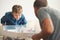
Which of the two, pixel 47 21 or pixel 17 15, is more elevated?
pixel 47 21

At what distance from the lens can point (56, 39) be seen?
4.67ft

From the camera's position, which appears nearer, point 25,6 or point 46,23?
point 46,23

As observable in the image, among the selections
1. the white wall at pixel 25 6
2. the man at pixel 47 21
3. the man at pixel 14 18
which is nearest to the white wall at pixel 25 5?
the white wall at pixel 25 6

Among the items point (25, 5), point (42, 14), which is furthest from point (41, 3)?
point (25, 5)

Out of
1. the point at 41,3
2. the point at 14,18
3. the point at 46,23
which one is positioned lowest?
the point at 14,18

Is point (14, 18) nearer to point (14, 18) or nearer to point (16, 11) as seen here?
point (14, 18)

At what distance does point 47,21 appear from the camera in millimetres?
1331

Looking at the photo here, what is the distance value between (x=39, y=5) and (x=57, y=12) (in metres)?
0.18

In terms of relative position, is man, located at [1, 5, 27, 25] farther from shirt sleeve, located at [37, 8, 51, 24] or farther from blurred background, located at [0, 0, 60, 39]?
shirt sleeve, located at [37, 8, 51, 24]

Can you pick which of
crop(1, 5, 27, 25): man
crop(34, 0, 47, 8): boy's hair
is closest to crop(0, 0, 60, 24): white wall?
crop(1, 5, 27, 25): man

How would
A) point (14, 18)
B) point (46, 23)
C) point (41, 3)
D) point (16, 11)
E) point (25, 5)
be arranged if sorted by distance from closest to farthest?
point (46, 23) < point (41, 3) < point (16, 11) < point (14, 18) < point (25, 5)

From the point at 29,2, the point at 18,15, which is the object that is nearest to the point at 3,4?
the point at 29,2

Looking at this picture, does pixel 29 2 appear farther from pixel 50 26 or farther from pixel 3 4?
pixel 50 26

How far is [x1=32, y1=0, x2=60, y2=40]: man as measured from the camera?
1.34 metres
